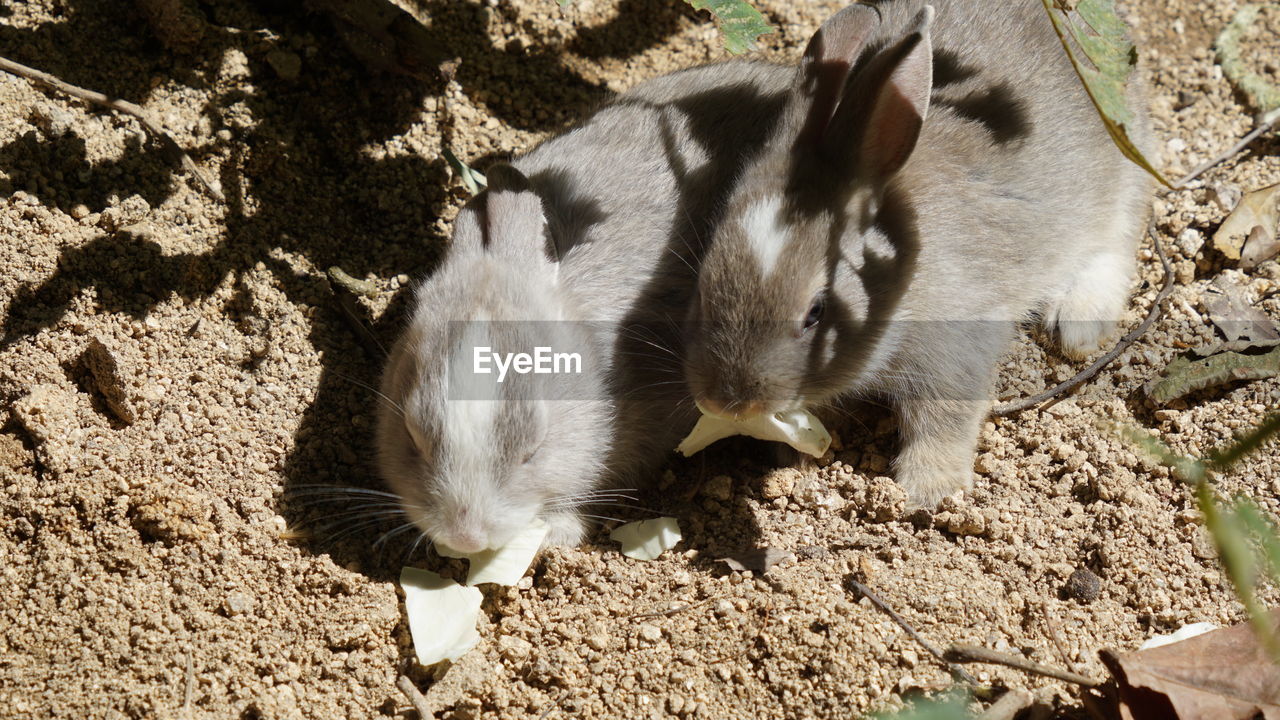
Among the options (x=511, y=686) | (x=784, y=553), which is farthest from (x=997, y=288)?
(x=511, y=686)

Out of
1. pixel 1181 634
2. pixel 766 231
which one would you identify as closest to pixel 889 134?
pixel 766 231

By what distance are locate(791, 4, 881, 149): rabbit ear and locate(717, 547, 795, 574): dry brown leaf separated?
1.55m

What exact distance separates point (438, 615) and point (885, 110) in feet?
Result: 7.87

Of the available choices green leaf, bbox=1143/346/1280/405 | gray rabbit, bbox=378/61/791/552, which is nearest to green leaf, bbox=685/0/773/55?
gray rabbit, bbox=378/61/791/552

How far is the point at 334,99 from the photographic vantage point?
16.1 ft

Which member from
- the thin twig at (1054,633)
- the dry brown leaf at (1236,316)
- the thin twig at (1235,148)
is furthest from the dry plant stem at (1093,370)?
the thin twig at (1054,633)

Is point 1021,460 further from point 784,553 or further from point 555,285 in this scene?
point 555,285

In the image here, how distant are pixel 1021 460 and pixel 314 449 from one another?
290cm

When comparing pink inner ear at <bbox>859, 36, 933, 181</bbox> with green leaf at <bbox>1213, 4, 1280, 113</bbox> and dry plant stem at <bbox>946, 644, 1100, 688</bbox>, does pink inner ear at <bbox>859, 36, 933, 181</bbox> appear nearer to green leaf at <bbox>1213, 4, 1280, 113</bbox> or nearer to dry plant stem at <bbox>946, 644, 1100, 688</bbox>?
dry plant stem at <bbox>946, 644, 1100, 688</bbox>

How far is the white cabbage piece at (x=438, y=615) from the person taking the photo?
353 cm

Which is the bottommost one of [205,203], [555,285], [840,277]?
[840,277]

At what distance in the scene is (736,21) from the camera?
3822 mm

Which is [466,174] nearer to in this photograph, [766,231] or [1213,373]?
[766,231]

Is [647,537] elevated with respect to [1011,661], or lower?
elevated
